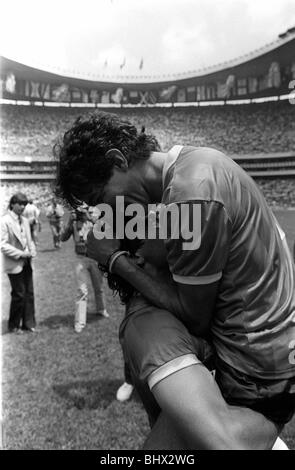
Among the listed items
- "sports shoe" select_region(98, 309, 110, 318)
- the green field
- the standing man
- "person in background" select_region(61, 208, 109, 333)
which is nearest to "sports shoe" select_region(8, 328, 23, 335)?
the standing man

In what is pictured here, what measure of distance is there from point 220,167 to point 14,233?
15.8ft

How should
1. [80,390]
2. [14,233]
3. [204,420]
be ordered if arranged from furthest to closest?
1. [14,233]
2. [80,390]
3. [204,420]

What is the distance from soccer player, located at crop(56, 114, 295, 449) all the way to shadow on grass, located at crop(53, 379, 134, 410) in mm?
2414

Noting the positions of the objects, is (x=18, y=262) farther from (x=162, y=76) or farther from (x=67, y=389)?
(x=162, y=76)

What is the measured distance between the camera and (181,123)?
32.9m

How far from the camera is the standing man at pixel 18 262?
19.2 feet

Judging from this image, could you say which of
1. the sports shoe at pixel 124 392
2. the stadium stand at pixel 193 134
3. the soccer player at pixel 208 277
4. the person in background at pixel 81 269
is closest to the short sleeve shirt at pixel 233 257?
the soccer player at pixel 208 277

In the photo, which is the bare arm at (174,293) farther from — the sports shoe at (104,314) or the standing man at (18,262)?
the sports shoe at (104,314)

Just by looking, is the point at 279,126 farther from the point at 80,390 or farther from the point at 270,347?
the point at 270,347

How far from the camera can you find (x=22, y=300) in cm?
604

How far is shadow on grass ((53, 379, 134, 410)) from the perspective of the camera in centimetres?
384

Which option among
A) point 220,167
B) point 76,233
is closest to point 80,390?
point 76,233

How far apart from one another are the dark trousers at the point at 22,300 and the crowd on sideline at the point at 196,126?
86.5ft

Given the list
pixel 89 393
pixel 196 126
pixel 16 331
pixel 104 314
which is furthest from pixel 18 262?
pixel 196 126
